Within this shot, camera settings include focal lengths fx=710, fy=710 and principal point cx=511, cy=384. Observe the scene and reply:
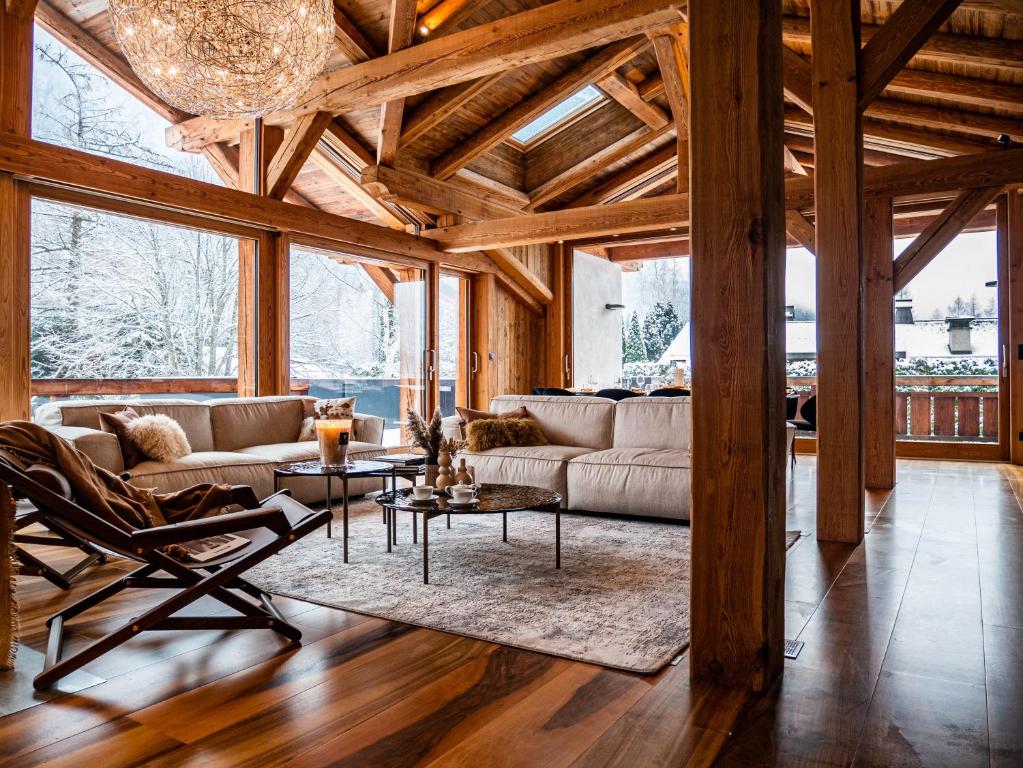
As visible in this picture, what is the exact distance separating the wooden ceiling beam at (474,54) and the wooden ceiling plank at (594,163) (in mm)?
3830

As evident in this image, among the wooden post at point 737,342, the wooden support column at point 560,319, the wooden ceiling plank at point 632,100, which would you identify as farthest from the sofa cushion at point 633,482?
the wooden support column at point 560,319

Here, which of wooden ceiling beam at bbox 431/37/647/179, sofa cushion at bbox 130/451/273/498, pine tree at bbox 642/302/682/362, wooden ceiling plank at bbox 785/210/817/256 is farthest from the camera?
pine tree at bbox 642/302/682/362

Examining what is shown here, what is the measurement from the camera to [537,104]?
7.57m

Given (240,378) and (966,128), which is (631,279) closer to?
(966,128)

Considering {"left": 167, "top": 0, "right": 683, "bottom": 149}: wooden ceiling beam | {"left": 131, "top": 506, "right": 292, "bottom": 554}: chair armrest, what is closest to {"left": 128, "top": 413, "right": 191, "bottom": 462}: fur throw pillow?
{"left": 131, "top": 506, "right": 292, "bottom": 554}: chair armrest

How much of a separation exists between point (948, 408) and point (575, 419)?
525 cm

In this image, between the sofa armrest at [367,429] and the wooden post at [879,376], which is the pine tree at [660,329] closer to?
the wooden post at [879,376]

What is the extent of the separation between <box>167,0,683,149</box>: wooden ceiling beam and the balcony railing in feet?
16.2

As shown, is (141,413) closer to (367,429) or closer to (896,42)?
(367,429)

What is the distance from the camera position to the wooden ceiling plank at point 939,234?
20.0 ft

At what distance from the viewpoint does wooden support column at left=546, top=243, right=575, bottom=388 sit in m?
10.2

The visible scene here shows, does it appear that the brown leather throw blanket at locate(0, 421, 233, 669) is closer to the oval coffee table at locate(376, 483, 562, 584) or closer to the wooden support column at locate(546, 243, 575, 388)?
the oval coffee table at locate(376, 483, 562, 584)

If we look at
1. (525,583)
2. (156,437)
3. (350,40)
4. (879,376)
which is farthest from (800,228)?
(156,437)

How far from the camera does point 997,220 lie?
25.0 feet
